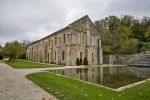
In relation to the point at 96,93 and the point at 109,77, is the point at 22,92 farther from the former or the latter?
the point at 109,77

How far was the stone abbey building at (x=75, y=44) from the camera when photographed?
26416mm

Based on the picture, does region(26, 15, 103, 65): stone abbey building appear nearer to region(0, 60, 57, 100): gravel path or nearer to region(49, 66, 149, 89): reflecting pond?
region(49, 66, 149, 89): reflecting pond

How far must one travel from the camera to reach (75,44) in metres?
26.8

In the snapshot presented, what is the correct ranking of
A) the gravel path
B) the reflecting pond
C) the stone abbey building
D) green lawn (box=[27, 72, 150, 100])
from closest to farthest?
green lawn (box=[27, 72, 150, 100])
the gravel path
the reflecting pond
the stone abbey building

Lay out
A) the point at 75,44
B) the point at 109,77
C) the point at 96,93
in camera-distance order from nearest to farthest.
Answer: the point at 96,93 → the point at 109,77 → the point at 75,44

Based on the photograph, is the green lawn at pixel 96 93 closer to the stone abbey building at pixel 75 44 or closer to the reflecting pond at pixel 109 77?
the reflecting pond at pixel 109 77

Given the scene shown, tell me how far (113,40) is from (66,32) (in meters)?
19.7

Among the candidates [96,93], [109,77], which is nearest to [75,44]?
[109,77]

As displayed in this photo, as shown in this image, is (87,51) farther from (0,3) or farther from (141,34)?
(141,34)

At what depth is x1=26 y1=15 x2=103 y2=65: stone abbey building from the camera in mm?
26416

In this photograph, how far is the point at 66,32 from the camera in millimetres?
27656

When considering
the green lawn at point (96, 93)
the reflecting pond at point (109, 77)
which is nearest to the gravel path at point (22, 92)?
the green lawn at point (96, 93)

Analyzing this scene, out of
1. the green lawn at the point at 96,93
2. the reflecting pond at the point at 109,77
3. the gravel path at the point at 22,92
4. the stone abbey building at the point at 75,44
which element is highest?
the stone abbey building at the point at 75,44

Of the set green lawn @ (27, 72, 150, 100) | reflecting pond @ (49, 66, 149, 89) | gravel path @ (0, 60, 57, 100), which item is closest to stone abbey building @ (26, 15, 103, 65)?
reflecting pond @ (49, 66, 149, 89)
